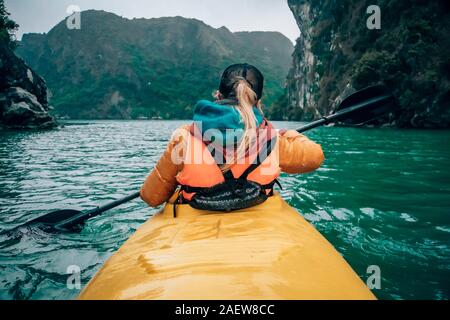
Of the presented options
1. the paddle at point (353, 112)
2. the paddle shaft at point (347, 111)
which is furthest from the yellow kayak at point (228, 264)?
the paddle at point (353, 112)

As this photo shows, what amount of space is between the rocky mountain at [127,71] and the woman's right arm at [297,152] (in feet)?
436

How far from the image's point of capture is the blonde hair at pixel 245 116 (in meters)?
1.94

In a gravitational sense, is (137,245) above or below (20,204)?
above

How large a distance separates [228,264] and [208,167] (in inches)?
28.1

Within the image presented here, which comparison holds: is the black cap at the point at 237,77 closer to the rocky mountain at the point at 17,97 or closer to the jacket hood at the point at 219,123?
the jacket hood at the point at 219,123

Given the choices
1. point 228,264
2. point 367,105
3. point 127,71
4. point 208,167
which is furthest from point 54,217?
point 127,71

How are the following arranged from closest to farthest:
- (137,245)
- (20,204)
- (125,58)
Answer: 1. (137,245)
2. (20,204)
3. (125,58)

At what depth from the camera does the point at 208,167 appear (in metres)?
1.92

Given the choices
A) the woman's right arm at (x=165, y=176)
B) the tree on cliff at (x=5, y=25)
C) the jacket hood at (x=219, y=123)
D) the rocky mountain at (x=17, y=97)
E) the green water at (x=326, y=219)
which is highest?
the tree on cliff at (x=5, y=25)

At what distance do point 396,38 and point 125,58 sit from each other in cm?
17436

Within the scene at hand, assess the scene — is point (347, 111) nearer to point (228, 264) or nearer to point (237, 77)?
point (237, 77)

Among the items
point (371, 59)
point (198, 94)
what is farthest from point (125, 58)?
point (371, 59)
